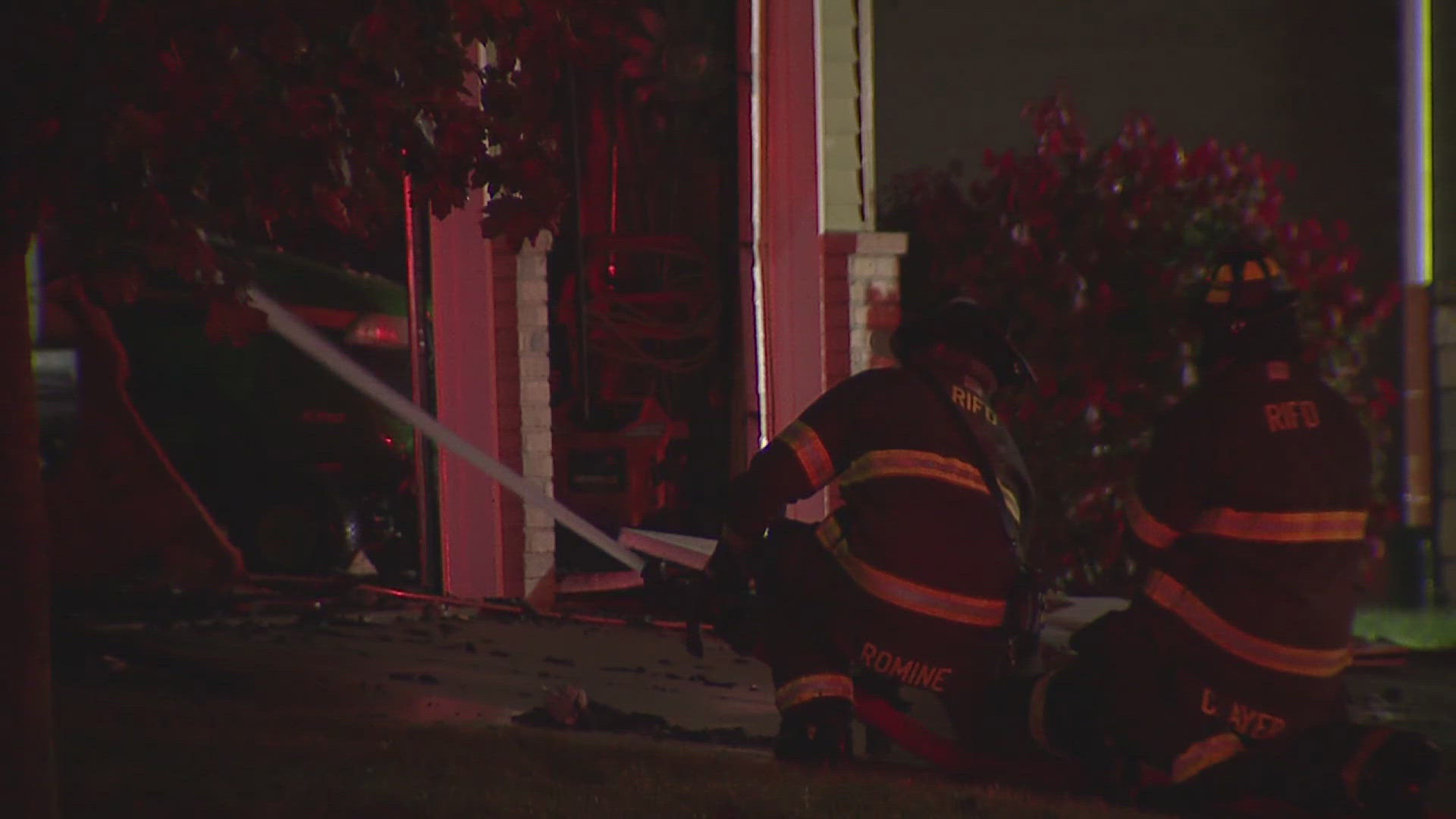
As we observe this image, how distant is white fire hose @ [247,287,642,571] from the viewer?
324 inches

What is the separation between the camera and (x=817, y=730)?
15.2ft

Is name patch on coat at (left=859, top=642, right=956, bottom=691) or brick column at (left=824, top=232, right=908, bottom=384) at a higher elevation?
brick column at (left=824, top=232, right=908, bottom=384)

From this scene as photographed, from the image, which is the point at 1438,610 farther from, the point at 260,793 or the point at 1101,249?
the point at 260,793

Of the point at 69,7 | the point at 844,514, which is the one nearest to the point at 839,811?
the point at 844,514

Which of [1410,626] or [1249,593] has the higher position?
[1249,593]

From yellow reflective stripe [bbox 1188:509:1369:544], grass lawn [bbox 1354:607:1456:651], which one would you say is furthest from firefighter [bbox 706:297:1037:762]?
grass lawn [bbox 1354:607:1456:651]

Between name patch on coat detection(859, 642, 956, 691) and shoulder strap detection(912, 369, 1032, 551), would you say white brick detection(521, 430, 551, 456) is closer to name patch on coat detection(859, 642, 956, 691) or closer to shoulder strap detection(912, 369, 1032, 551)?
shoulder strap detection(912, 369, 1032, 551)

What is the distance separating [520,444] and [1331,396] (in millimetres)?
6150

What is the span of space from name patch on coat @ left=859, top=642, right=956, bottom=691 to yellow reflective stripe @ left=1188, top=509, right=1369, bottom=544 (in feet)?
3.39

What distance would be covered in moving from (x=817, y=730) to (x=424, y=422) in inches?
179

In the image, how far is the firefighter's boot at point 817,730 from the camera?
15.1 ft

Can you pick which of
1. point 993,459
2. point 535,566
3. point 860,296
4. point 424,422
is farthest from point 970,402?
point 535,566

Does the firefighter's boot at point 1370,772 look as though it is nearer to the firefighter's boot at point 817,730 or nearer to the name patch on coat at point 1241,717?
the name patch on coat at point 1241,717

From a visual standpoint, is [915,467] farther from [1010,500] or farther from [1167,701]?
[1167,701]
